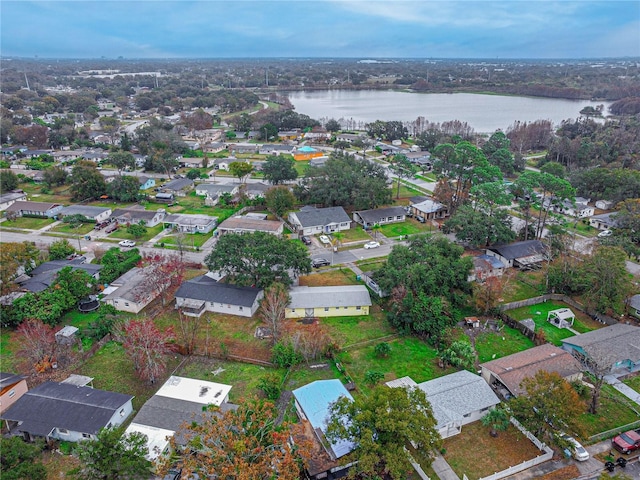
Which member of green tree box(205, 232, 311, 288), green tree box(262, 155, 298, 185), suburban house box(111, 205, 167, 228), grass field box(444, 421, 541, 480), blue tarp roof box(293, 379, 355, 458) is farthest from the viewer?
green tree box(262, 155, 298, 185)

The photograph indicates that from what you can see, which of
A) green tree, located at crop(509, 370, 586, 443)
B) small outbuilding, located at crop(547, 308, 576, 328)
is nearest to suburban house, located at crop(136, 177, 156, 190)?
small outbuilding, located at crop(547, 308, 576, 328)

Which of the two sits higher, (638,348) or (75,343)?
(638,348)

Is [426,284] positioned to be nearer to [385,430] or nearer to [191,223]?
[385,430]

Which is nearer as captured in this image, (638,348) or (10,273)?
(638,348)

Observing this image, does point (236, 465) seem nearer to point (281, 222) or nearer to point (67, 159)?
point (281, 222)

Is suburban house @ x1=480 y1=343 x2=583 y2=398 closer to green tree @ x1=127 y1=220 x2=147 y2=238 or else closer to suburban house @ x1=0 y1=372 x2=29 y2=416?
suburban house @ x1=0 y1=372 x2=29 y2=416

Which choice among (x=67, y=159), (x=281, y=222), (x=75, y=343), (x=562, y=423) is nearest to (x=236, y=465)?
(x=562, y=423)
